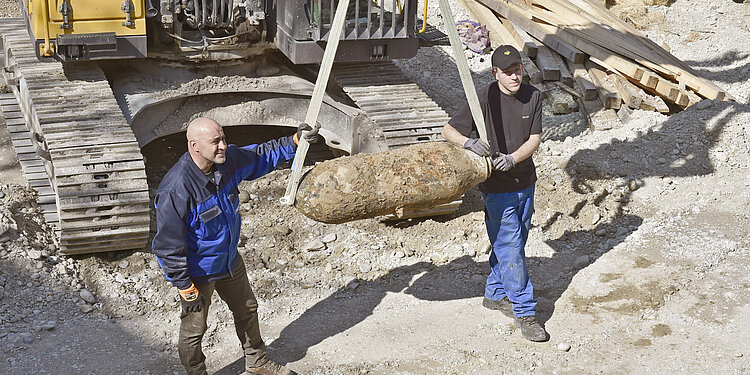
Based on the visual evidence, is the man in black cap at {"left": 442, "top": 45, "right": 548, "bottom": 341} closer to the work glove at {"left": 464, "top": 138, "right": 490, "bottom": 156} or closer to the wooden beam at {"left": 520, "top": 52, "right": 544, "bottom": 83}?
the work glove at {"left": 464, "top": 138, "right": 490, "bottom": 156}

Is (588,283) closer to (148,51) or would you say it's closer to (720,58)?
(148,51)

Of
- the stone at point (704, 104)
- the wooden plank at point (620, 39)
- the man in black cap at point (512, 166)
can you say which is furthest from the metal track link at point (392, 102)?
the wooden plank at point (620, 39)

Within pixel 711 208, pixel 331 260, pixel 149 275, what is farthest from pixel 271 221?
pixel 711 208

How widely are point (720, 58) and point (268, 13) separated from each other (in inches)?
269

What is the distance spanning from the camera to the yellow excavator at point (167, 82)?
7023 millimetres

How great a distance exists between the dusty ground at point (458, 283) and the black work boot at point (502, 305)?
6cm

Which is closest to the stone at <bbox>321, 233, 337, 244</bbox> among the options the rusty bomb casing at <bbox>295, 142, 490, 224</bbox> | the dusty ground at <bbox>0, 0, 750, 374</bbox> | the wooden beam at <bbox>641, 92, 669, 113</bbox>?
the dusty ground at <bbox>0, 0, 750, 374</bbox>

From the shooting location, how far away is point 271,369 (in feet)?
18.3

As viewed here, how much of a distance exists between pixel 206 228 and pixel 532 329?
234 cm

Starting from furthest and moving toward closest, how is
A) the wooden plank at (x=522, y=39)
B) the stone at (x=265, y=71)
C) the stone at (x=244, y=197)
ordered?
the wooden plank at (x=522, y=39) → the stone at (x=265, y=71) → the stone at (x=244, y=197)

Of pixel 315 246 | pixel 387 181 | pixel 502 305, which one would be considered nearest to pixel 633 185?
pixel 502 305

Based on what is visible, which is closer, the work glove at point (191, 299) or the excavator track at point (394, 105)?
the work glove at point (191, 299)

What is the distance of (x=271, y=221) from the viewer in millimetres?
7941

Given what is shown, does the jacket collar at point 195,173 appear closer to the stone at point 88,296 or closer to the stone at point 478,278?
the stone at point 88,296
